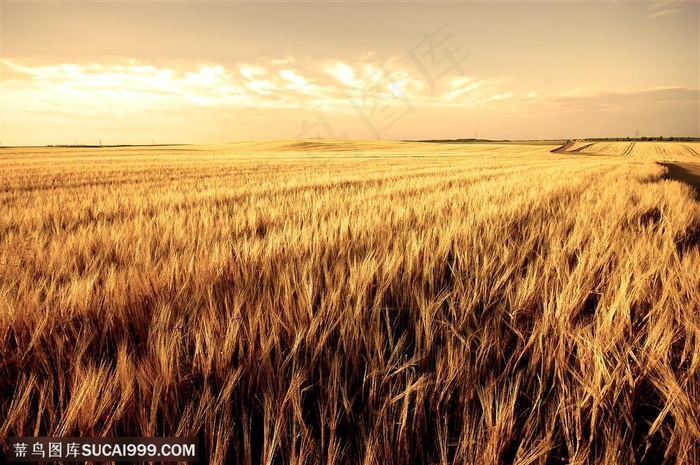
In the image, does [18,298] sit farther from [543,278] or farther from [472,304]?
[543,278]

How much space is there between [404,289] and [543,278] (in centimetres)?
61

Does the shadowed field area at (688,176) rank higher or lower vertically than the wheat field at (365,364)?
lower

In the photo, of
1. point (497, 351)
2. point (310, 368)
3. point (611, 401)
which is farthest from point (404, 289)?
point (611, 401)

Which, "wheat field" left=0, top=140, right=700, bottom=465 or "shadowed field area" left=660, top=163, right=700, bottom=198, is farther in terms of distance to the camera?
"shadowed field area" left=660, top=163, right=700, bottom=198

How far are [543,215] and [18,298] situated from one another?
355 centimetres

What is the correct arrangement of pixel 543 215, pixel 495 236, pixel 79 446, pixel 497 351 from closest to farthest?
pixel 79 446 → pixel 497 351 → pixel 495 236 → pixel 543 215

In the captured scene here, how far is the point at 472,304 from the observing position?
3.60ft

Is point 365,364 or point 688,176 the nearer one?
point 365,364

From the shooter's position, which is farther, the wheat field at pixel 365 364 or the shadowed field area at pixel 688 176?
the shadowed field area at pixel 688 176

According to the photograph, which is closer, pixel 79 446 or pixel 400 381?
pixel 79 446

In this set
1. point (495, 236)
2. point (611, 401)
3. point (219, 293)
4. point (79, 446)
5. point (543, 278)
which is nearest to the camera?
point (79, 446)

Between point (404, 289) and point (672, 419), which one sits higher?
point (404, 289)

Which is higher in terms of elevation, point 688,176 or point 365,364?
point 365,364

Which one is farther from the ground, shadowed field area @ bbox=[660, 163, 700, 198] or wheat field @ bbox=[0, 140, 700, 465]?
wheat field @ bbox=[0, 140, 700, 465]
